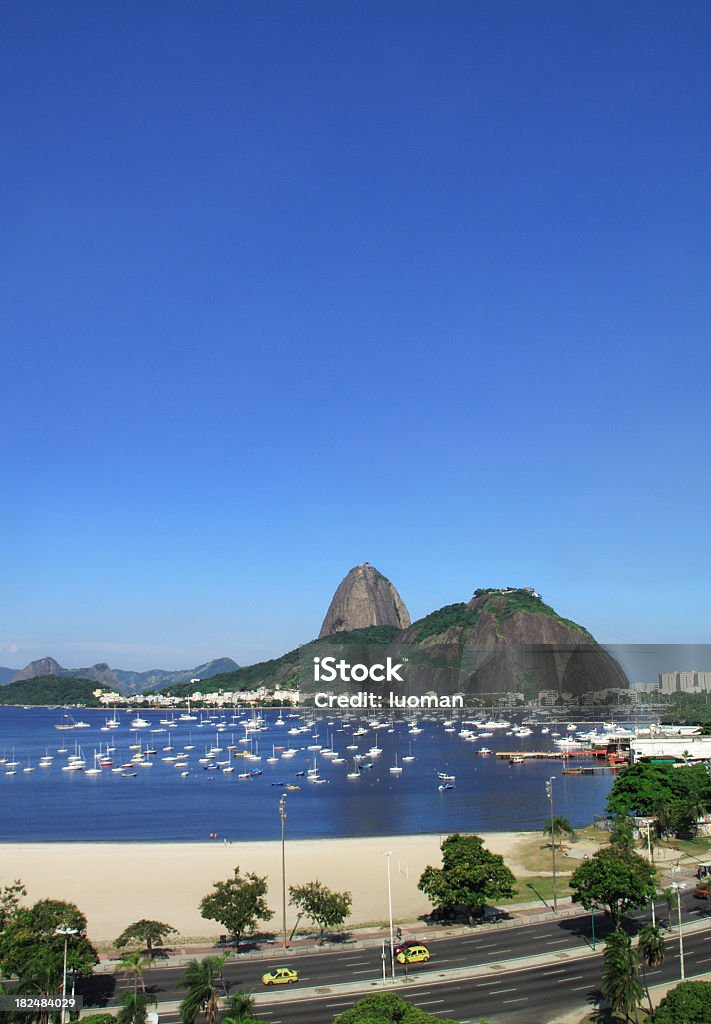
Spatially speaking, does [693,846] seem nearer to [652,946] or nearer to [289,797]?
[652,946]

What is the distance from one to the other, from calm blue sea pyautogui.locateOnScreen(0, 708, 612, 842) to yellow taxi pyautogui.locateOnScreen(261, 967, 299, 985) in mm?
39690

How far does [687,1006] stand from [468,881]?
58.0 ft

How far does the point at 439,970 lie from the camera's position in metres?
30.3

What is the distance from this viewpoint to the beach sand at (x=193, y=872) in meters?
42.0

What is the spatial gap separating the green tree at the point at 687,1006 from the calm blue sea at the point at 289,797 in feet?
161

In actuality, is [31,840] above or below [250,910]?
below

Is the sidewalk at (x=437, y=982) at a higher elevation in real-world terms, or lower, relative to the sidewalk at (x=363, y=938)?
higher

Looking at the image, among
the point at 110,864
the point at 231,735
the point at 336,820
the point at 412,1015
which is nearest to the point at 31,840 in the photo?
the point at 110,864

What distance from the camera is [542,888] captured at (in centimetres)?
4438

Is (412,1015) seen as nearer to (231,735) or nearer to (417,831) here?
(417,831)

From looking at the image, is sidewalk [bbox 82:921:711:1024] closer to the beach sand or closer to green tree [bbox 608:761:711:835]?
the beach sand

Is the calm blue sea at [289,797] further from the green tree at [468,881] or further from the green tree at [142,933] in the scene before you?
the green tree at [142,933]

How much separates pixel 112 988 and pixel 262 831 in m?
42.6

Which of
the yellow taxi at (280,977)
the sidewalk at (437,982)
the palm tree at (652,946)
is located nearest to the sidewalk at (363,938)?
the yellow taxi at (280,977)
